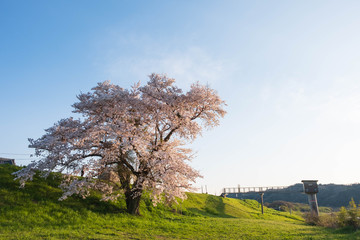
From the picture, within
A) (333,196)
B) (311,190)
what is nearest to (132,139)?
(311,190)

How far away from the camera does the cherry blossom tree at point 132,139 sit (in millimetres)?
21375

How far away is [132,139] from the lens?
22.5 metres

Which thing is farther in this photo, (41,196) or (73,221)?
(41,196)

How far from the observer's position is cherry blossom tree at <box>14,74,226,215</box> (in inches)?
842

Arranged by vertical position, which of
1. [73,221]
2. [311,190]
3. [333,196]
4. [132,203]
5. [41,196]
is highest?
[333,196]

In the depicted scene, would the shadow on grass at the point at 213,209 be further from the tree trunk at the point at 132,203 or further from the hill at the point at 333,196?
the hill at the point at 333,196

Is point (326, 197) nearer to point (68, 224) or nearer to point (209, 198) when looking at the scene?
point (209, 198)

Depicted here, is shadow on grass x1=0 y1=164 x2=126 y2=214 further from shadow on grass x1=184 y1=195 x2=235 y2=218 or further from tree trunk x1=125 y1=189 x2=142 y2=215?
shadow on grass x1=184 y1=195 x2=235 y2=218

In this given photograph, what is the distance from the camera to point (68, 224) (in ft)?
62.7

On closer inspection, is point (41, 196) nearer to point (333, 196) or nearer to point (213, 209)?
point (213, 209)

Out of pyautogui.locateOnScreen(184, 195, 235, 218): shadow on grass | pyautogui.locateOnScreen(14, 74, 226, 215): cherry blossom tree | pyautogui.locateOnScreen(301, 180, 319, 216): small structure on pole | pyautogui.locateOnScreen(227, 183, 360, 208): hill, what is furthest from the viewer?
pyautogui.locateOnScreen(227, 183, 360, 208): hill

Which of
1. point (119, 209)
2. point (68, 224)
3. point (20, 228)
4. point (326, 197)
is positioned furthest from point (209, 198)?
point (326, 197)

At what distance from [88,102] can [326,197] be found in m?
202

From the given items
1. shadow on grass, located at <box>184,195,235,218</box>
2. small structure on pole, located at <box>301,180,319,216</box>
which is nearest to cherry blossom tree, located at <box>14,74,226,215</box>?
shadow on grass, located at <box>184,195,235,218</box>
